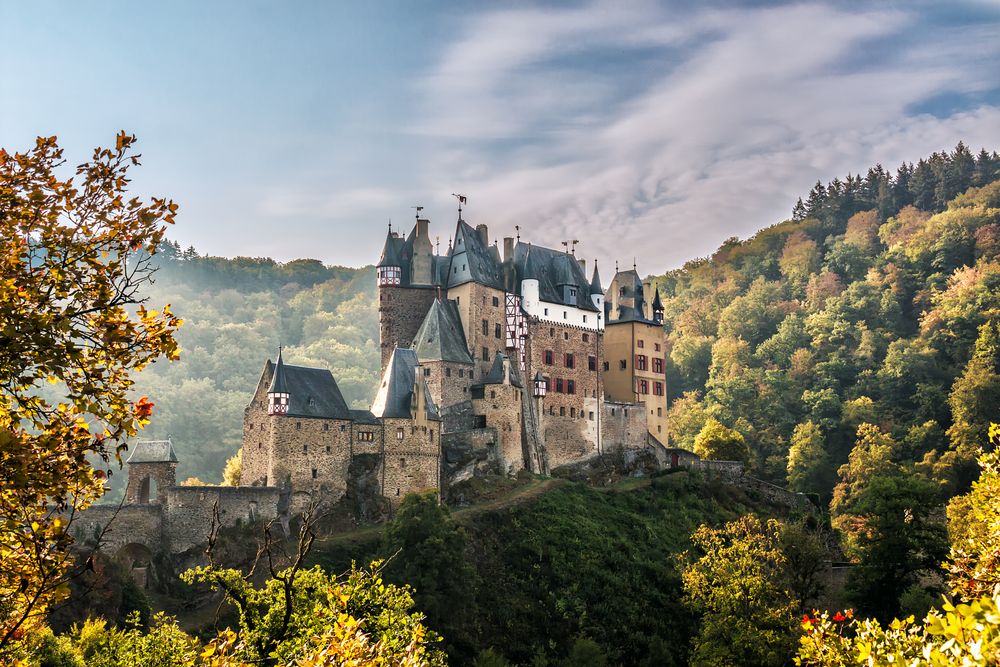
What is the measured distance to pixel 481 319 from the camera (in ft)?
191

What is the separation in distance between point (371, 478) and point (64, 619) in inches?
580

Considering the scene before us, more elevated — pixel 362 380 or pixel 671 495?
pixel 362 380

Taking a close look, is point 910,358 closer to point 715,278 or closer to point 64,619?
point 715,278

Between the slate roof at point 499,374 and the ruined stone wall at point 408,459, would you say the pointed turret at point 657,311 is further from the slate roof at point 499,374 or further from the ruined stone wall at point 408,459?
the ruined stone wall at point 408,459

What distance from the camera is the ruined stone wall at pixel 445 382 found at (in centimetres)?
5428

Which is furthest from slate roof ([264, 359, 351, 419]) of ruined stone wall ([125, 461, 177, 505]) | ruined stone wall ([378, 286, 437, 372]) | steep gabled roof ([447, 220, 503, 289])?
steep gabled roof ([447, 220, 503, 289])

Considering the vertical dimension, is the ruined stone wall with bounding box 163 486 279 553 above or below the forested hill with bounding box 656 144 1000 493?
below

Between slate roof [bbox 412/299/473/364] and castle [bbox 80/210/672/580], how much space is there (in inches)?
3.8

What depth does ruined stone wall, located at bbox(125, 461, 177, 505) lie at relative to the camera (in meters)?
44.4

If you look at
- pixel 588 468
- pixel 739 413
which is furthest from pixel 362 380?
pixel 588 468

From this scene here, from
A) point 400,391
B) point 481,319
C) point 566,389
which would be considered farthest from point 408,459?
point 566,389

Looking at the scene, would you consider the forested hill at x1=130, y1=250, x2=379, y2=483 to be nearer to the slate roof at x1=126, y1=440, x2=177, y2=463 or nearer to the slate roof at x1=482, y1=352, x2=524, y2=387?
the slate roof at x1=482, y1=352, x2=524, y2=387

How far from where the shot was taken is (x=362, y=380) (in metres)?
98.4

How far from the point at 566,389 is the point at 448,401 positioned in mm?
9274
